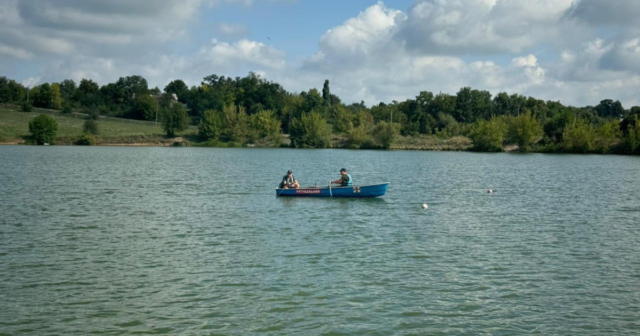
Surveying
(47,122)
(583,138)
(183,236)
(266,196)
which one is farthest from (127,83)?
(183,236)

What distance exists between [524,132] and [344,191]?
9965 centimetres

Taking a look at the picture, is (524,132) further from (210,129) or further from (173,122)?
(173,122)

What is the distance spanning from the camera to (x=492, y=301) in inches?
587

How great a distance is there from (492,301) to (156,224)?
1571 centimetres

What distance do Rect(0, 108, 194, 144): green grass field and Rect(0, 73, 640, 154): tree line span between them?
5013 mm

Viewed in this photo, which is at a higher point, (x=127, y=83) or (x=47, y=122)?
(x=127, y=83)

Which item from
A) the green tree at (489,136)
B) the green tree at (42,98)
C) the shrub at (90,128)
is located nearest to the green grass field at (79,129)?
the shrub at (90,128)

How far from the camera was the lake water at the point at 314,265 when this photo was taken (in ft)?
44.2

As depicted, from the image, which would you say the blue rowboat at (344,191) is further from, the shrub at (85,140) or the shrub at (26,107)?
the shrub at (26,107)

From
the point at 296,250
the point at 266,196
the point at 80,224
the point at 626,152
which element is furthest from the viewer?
the point at 626,152

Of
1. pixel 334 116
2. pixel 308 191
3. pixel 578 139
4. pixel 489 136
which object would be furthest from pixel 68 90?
pixel 308 191

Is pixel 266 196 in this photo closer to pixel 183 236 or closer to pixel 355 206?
pixel 355 206

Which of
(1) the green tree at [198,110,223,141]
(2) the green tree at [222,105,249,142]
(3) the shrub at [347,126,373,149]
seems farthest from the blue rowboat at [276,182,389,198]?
(2) the green tree at [222,105,249,142]

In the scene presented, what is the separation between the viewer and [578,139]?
386ft
